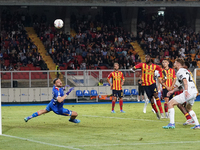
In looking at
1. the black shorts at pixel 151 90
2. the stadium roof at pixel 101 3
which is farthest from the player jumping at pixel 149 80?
the stadium roof at pixel 101 3

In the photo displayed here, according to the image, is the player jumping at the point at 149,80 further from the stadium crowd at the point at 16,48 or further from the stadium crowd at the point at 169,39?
the stadium crowd at the point at 169,39

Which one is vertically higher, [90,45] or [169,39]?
[169,39]

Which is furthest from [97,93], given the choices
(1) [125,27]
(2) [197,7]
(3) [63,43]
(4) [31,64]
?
(2) [197,7]

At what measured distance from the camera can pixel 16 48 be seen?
3281cm

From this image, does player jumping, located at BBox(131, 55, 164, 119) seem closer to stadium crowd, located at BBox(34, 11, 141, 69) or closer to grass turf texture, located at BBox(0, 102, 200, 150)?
grass turf texture, located at BBox(0, 102, 200, 150)

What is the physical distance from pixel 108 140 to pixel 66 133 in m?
1.74

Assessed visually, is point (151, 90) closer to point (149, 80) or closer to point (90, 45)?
point (149, 80)

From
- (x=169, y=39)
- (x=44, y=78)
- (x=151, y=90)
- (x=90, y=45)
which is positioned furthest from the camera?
(x=169, y=39)

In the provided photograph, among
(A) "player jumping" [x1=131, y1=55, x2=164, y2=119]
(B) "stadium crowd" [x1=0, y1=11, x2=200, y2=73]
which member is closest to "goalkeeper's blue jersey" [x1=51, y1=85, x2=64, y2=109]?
(A) "player jumping" [x1=131, y1=55, x2=164, y2=119]


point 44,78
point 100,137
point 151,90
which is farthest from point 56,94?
point 44,78

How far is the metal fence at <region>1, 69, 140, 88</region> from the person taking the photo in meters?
26.7

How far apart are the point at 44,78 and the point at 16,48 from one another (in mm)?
6944

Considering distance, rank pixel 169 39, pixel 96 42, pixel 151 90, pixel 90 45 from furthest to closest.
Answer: pixel 169 39
pixel 96 42
pixel 90 45
pixel 151 90

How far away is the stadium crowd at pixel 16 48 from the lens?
102 feet
